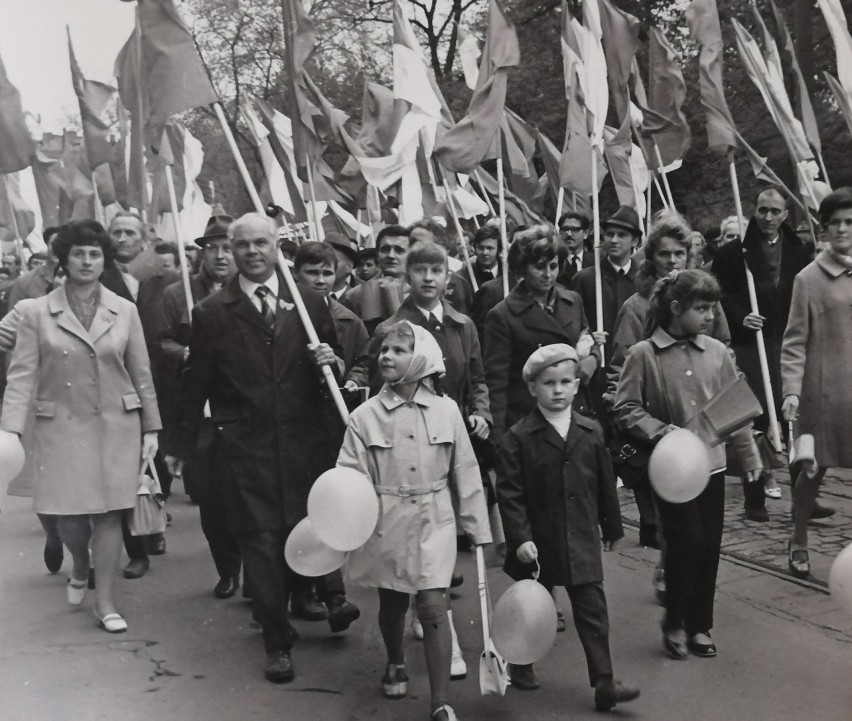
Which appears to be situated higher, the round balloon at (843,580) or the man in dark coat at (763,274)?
the man in dark coat at (763,274)

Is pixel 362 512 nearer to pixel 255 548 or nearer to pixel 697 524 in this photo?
pixel 255 548

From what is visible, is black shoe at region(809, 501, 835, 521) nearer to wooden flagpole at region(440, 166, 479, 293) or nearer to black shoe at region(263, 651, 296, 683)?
wooden flagpole at region(440, 166, 479, 293)

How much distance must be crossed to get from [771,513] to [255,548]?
13.8 ft

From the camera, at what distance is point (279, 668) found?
494 centimetres

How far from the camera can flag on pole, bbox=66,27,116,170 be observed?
9.91m

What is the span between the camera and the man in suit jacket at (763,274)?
809 centimetres

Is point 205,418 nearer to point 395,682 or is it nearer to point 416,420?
point 416,420

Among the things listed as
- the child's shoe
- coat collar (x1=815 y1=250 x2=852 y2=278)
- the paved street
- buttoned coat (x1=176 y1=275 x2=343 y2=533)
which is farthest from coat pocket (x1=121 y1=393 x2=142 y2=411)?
coat collar (x1=815 y1=250 x2=852 y2=278)

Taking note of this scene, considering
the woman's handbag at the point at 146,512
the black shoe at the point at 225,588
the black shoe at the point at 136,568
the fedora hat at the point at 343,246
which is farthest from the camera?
the fedora hat at the point at 343,246

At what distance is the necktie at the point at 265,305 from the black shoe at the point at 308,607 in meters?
1.64

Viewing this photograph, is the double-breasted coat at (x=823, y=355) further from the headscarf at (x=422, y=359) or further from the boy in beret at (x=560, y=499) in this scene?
the headscarf at (x=422, y=359)

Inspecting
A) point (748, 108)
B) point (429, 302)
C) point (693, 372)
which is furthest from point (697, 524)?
point (748, 108)

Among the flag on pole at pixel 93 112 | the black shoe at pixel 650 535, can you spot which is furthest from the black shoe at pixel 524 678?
the flag on pole at pixel 93 112

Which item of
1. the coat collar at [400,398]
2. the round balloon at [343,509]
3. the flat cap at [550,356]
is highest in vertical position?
the flat cap at [550,356]
